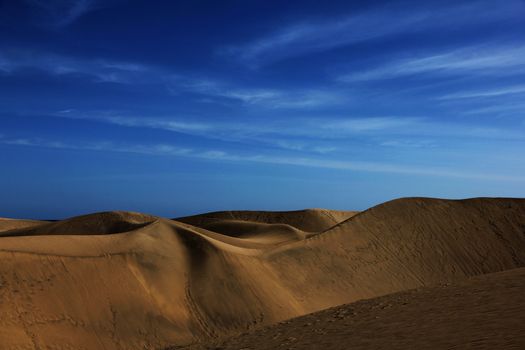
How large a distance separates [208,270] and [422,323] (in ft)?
47.9

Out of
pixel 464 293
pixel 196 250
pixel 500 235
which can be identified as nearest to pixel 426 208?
pixel 500 235

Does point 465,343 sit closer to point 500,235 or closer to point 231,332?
point 231,332

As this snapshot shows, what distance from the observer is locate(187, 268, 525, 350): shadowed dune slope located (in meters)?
8.95

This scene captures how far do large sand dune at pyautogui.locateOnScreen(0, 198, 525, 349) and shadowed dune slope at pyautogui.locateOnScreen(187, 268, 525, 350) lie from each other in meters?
6.60

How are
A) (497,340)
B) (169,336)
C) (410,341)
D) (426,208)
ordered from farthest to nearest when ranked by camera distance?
(426,208) → (169,336) → (410,341) → (497,340)

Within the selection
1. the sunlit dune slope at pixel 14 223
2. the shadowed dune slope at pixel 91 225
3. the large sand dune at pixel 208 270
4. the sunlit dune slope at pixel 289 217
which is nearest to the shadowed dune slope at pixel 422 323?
the large sand dune at pixel 208 270

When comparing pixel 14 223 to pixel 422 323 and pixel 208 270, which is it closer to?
pixel 208 270

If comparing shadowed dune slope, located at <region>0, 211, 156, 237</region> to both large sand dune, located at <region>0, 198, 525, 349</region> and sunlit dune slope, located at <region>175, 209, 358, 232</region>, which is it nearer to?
large sand dune, located at <region>0, 198, 525, 349</region>

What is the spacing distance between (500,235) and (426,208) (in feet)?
17.2

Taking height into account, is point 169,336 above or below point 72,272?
below

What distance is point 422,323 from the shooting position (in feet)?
35.6

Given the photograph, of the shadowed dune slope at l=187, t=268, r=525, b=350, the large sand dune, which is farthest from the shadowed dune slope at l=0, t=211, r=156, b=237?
the shadowed dune slope at l=187, t=268, r=525, b=350

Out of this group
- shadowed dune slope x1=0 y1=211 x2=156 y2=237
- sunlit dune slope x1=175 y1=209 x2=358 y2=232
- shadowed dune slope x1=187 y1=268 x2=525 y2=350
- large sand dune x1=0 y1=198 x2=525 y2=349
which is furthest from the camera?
sunlit dune slope x1=175 y1=209 x2=358 y2=232

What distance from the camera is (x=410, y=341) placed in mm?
9398
